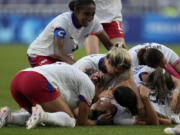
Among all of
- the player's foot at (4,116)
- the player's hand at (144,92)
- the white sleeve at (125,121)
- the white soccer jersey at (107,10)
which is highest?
the white soccer jersey at (107,10)

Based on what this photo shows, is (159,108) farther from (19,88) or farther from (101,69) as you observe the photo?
(19,88)

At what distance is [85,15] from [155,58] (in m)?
1.31

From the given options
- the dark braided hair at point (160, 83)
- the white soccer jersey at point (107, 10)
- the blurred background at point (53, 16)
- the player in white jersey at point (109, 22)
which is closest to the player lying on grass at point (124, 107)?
the dark braided hair at point (160, 83)

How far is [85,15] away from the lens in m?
8.09

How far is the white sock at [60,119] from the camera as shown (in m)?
6.24

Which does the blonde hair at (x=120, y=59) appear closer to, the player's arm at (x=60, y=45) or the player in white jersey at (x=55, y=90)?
the player in white jersey at (x=55, y=90)

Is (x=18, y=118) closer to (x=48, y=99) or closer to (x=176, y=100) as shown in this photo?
(x=48, y=99)

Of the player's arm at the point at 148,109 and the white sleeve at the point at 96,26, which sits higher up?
the white sleeve at the point at 96,26

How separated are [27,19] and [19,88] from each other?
2214 cm

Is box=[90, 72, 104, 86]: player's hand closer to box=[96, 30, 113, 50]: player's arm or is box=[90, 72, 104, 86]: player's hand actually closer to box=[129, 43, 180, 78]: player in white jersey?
box=[129, 43, 180, 78]: player in white jersey

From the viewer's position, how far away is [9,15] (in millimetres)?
28766

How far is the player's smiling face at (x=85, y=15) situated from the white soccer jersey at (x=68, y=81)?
64.2 inches

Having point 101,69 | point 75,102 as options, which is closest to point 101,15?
point 101,69

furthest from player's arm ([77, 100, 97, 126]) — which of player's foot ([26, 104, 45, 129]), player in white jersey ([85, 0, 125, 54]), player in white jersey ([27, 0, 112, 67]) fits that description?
player in white jersey ([85, 0, 125, 54])
